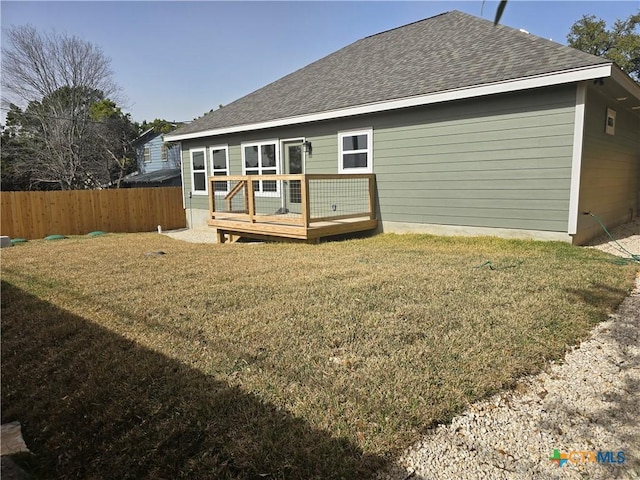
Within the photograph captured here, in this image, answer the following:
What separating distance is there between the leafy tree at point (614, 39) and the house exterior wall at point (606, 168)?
629 inches

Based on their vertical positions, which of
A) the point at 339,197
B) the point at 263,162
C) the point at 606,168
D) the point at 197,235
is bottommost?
the point at 197,235

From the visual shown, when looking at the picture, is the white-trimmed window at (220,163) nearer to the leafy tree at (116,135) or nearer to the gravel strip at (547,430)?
the leafy tree at (116,135)

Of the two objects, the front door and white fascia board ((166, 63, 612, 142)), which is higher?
white fascia board ((166, 63, 612, 142))

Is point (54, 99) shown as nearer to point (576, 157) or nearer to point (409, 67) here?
point (409, 67)

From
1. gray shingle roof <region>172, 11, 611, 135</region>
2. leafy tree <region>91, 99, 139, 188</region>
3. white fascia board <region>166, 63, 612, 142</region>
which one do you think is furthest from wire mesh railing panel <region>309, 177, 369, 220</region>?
leafy tree <region>91, 99, 139, 188</region>

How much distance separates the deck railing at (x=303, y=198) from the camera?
8.11 metres

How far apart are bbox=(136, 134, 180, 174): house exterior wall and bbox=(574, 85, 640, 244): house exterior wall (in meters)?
20.7

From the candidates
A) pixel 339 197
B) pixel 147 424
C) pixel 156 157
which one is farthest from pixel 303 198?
pixel 156 157

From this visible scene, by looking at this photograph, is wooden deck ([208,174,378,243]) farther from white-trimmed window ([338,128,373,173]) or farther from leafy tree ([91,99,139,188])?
leafy tree ([91,99,139,188])

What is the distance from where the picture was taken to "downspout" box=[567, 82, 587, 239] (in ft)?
20.7

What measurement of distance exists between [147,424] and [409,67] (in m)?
9.27

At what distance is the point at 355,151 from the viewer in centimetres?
938

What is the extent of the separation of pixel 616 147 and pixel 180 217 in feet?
44.1

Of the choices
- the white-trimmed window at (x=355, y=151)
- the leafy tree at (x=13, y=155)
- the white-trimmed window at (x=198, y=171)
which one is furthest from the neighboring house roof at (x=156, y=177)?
the white-trimmed window at (x=355, y=151)
